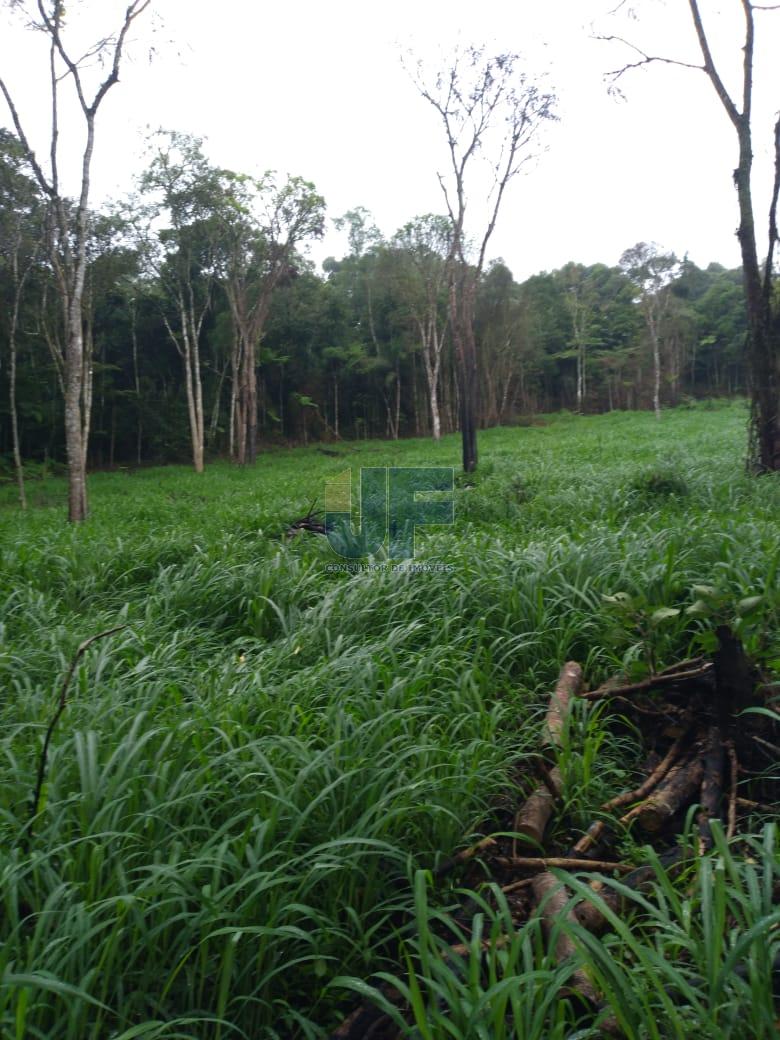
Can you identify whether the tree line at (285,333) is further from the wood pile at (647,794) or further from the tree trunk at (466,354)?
the wood pile at (647,794)

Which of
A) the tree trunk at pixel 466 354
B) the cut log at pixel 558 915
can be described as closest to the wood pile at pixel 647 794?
the cut log at pixel 558 915

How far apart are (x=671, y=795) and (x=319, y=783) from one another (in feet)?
3.45

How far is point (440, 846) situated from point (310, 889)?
0.43 meters

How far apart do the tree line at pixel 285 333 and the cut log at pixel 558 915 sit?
11.8 meters

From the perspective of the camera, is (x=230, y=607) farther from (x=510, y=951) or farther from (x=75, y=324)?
(x=75, y=324)

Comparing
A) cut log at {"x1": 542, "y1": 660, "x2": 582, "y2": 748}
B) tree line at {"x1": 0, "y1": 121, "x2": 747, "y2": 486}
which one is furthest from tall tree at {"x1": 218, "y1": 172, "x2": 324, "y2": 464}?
cut log at {"x1": 542, "y1": 660, "x2": 582, "y2": 748}

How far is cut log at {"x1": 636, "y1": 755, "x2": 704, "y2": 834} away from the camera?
201 centimetres

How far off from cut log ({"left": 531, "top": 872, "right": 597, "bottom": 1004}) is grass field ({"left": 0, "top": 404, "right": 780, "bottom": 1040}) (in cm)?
5

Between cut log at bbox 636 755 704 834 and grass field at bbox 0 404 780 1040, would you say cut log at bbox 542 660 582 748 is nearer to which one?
grass field at bbox 0 404 780 1040

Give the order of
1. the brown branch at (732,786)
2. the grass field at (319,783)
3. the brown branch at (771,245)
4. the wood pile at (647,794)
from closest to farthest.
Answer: the grass field at (319,783), the wood pile at (647,794), the brown branch at (732,786), the brown branch at (771,245)

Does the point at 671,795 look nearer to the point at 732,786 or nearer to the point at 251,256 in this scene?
the point at 732,786

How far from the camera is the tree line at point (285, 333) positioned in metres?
19.1

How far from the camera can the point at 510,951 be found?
4.70 feet

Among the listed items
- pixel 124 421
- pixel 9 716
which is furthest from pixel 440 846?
pixel 124 421
